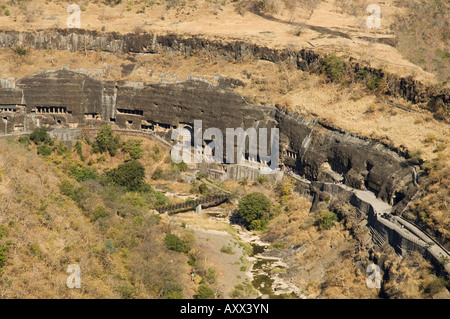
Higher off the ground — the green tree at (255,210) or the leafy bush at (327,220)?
the leafy bush at (327,220)

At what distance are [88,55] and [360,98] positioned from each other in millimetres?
31760

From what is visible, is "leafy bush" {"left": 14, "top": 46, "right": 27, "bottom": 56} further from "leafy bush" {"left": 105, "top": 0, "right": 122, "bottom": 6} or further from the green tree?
the green tree

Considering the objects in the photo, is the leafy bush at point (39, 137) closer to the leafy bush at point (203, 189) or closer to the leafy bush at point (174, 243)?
the leafy bush at point (203, 189)

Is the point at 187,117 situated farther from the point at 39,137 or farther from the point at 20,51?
the point at 20,51

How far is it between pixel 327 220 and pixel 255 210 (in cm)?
645

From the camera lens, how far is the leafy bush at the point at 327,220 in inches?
2229

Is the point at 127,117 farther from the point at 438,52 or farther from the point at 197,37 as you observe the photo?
the point at 438,52

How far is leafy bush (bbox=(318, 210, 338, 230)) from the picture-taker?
56625mm

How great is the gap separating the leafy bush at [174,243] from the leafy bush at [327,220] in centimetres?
1131

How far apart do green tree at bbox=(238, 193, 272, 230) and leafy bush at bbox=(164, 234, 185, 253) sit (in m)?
8.47

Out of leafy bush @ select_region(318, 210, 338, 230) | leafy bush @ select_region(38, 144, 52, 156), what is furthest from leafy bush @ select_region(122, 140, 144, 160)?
leafy bush @ select_region(318, 210, 338, 230)

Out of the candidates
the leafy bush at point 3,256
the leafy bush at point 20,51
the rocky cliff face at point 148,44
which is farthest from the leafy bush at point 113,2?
the leafy bush at point 3,256

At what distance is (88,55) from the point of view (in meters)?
81.2

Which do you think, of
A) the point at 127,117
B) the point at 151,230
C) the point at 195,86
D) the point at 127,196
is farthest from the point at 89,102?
the point at 151,230
